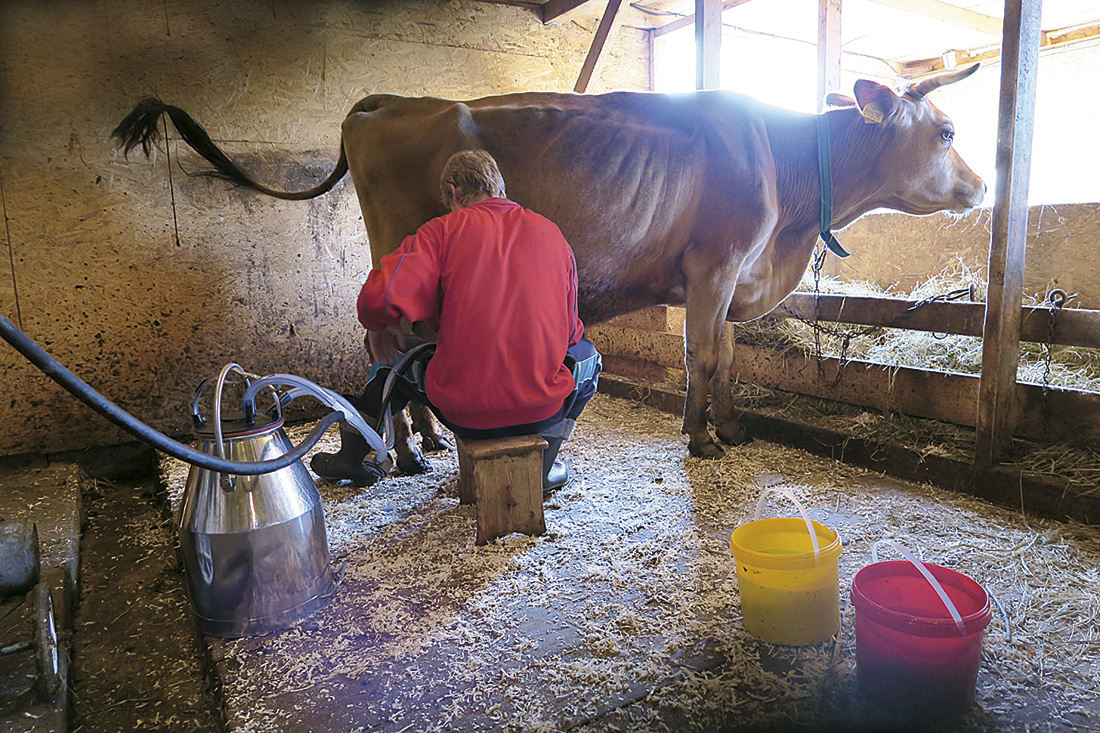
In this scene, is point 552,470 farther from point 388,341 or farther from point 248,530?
point 248,530

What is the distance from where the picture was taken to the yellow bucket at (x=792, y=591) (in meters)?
1.88

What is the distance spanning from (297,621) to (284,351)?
3.06 m

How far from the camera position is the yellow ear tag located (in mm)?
3828

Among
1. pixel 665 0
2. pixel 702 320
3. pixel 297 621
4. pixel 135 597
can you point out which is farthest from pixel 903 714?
pixel 665 0

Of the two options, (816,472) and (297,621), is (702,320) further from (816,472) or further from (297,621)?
(297,621)

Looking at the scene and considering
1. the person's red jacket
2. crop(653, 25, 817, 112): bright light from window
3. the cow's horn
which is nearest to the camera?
the person's red jacket

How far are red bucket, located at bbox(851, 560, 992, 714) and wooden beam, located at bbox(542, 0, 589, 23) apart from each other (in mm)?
4876

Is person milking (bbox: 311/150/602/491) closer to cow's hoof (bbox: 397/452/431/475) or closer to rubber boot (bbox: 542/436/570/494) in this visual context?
rubber boot (bbox: 542/436/570/494)

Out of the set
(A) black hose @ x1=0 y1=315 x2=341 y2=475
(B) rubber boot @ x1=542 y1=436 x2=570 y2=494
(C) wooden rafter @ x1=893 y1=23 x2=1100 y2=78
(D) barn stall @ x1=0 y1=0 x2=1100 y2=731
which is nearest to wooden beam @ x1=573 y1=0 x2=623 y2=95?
(D) barn stall @ x1=0 y1=0 x2=1100 y2=731

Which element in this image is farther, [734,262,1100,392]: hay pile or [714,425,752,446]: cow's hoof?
[714,425,752,446]: cow's hoof

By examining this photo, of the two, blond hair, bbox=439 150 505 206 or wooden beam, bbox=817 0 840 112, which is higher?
wooden beam, bbox=817 0 840 112

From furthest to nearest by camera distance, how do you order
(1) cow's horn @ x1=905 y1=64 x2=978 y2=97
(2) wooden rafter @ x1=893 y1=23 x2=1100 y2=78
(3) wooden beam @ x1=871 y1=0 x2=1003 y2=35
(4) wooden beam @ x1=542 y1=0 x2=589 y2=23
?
(2) wooden rafter @ x1=893 y1=23 x2=1100 y2=78
(3) wooden beam @ x1=871 y1=0 x2=1003 y2=35
(4) wooden beam @ x1=542 y1=0 x2=589 y2=23
(1) cow's horn @ x1=905 y1=64 x2=978 y2=97

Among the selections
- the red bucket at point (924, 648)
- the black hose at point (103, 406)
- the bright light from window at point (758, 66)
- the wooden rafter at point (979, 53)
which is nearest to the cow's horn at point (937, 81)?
the red bucket at point (924, 648)

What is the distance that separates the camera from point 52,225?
4125 mm
